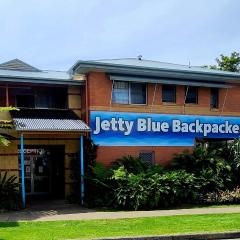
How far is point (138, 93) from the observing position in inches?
919

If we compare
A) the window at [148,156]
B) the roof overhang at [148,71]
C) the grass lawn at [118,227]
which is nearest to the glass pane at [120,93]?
the roof overhang at [148,71]

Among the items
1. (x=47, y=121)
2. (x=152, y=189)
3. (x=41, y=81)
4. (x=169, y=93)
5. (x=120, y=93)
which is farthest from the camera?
(x=169, y=93)

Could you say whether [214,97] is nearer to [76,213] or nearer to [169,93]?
[169,93]

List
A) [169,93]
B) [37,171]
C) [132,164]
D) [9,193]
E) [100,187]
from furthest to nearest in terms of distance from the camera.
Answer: [37,171]
[169,93]
[132,164]
[100,187]
[9,193]

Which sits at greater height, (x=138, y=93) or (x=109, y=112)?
(x=138, y=93)

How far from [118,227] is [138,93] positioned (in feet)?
34.0

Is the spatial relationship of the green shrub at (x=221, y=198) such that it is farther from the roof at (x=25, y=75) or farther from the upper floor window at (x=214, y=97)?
the roof at (x=25, y=75)

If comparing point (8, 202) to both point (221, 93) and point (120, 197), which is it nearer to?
point (120, 197)

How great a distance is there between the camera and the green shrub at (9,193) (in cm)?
1906

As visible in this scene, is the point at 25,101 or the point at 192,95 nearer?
the point at 25,101

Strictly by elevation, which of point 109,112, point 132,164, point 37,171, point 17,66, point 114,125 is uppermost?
point 17,66

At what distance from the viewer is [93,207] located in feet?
64.8

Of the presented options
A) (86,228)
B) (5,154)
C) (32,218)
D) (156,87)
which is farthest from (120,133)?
(86,228)

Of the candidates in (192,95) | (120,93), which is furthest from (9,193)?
(192,95)
